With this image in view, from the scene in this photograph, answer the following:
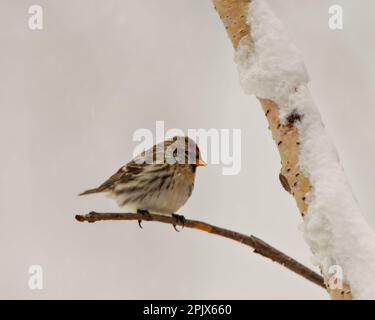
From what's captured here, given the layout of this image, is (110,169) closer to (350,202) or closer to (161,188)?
(161,188)

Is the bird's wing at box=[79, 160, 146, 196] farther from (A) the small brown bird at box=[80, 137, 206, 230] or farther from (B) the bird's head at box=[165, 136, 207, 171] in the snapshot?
(B) the bird's head at box=[165, 136, 207, 171]

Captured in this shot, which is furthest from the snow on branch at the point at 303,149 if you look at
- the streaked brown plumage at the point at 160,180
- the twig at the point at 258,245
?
the streaked brown plumage at the point at 160,180

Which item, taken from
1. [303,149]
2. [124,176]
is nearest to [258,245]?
[303,149]

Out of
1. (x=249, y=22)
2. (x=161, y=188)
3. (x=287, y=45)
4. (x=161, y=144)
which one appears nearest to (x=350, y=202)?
(x=287, y=45)

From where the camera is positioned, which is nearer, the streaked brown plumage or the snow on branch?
the snow on branch

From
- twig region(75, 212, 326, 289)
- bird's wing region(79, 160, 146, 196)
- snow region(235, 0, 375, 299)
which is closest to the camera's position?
snow region(235, 0, 375, 299)

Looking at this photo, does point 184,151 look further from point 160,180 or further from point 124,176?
point 124,176

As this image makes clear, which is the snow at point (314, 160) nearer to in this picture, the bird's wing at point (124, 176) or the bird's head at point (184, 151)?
the bird's head at point (184, 151)

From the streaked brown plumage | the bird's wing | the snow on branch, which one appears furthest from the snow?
the bird's wing
